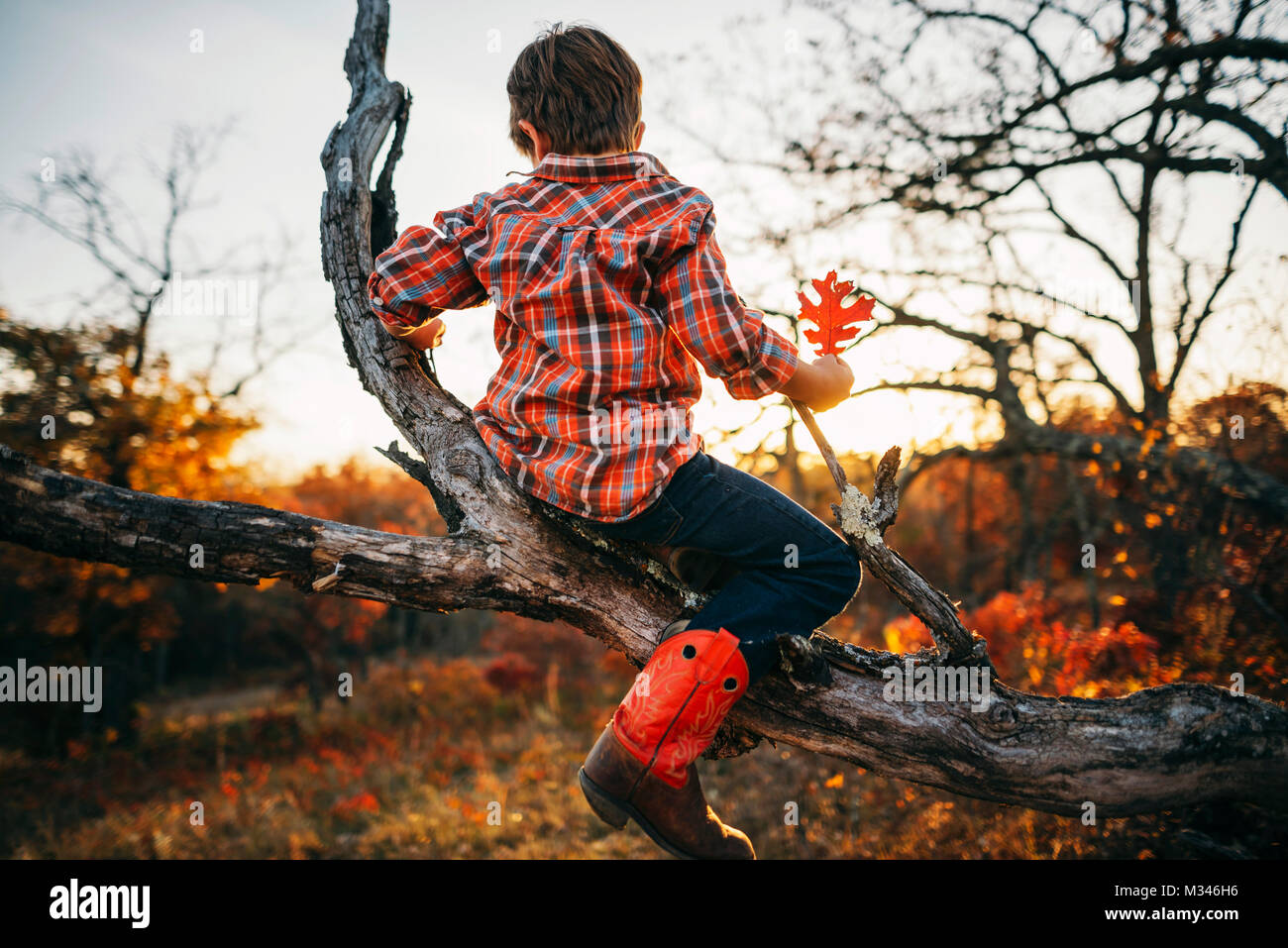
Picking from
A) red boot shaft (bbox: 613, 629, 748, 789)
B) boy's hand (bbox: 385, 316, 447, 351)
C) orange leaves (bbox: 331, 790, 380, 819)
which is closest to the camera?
red boot shaft (bbox: 613, 629, 748, 789)

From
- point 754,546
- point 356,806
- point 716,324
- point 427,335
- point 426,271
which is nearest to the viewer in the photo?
point 716,324

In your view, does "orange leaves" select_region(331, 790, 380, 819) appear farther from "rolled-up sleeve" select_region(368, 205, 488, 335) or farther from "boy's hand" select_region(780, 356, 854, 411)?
"boy's hand" select_region(780, 356, 854, 411)

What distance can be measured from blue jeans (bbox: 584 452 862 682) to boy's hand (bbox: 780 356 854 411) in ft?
0.89

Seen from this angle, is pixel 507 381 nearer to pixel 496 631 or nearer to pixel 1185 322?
pixel 1185 322

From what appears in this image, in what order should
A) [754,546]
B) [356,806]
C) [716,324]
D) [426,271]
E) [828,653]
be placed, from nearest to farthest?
[716,324] < [754,546] < [426,271] < [828,653] < [356,806]

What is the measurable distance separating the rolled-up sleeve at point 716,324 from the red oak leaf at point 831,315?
19 cm

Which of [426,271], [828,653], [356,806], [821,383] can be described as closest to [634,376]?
[821,383]

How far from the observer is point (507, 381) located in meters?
1.95

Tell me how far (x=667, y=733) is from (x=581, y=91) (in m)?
1.73

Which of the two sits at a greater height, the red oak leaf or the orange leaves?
the red oak leaf

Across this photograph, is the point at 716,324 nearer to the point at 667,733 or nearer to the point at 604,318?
the point at 604,318

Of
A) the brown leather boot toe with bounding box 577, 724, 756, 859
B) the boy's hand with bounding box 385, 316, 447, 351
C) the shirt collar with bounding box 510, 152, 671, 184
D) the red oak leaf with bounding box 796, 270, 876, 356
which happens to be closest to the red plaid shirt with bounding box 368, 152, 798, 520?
the shirt collar with bounding box 510, 152, 671, 184

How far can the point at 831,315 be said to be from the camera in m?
1.96

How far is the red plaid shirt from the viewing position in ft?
5.67
